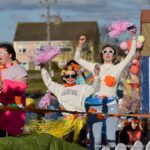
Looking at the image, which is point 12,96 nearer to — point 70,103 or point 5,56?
point 5,56

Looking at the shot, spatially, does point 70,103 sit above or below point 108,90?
below

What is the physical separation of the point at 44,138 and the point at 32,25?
8866 cm

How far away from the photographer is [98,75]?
7.25 meters

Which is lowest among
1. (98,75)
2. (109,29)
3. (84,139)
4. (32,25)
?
(84,139)

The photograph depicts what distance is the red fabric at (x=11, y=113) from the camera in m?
7.05

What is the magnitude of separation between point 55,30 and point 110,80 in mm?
84558

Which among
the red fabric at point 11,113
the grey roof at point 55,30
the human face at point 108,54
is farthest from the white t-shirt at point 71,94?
the grey roof at point 55,30

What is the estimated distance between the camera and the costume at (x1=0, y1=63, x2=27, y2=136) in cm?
706

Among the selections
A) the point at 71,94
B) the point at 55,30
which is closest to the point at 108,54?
the point at 71,94

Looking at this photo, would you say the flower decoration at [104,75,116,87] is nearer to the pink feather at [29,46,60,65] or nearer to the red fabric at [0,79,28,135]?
the pink feather at [29,46,60,65]

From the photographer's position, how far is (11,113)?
279 inches

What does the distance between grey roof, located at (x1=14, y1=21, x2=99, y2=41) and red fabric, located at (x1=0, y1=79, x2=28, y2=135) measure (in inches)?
3079

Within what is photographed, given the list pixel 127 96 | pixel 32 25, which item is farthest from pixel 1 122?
pixel 32 25

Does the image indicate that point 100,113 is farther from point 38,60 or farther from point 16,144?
point 16,144
